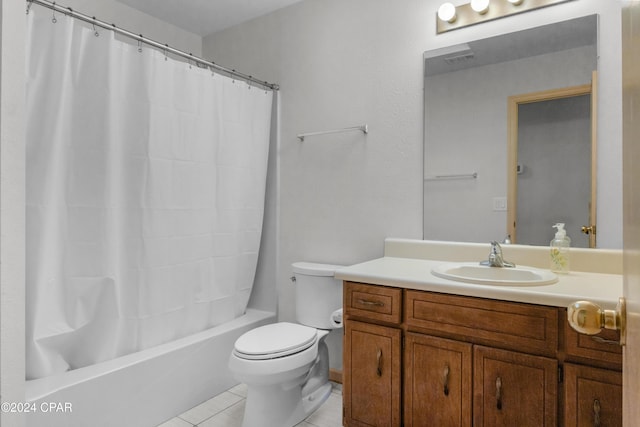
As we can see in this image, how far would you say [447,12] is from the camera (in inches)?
79.3

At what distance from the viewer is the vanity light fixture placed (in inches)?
73.2

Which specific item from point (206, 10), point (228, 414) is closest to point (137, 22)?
point (206, 10)

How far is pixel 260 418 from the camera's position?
189 centimetres

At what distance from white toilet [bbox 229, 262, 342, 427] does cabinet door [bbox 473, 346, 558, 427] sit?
82 centimetres

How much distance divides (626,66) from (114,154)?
1997mm

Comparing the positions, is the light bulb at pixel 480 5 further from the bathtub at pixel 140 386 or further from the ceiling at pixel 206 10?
the bathtub at pixel 140 386

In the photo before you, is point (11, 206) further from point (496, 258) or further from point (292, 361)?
point (496, 258)

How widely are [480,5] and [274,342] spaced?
6.47 feet

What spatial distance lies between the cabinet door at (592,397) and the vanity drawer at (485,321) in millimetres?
97

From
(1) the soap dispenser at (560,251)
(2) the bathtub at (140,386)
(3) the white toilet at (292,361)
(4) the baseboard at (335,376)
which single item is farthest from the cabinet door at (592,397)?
(2) the bathtub at (140,386)

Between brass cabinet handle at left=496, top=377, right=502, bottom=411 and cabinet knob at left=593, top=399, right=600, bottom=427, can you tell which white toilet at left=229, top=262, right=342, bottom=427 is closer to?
brass cabinet handle at left=496, top=377, right=502, bottom=411

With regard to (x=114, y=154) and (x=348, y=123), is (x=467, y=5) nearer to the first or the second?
(x=348, y=123)

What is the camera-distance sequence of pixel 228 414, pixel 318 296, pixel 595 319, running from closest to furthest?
pixel 595 319 → pixel 228 414 → pixel 318 296

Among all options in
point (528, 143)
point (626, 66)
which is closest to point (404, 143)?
point (528, 143)
